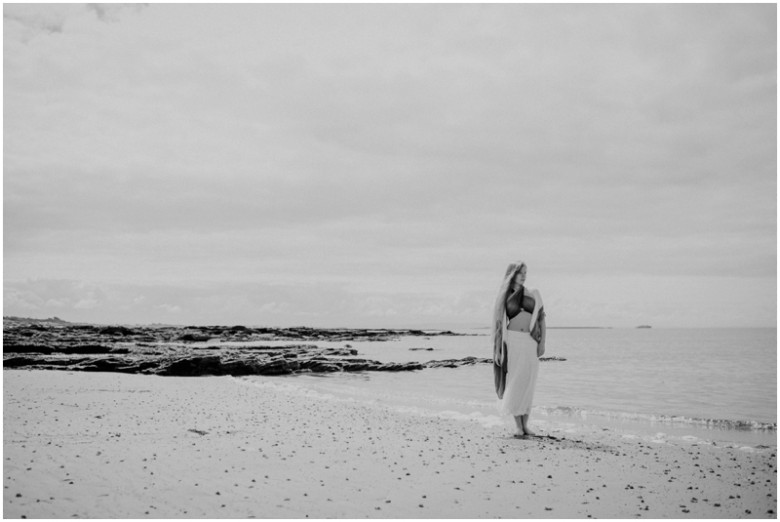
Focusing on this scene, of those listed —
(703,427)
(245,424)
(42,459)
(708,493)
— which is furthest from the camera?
(703,427)

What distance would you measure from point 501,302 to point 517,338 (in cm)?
66

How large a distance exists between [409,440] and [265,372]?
16364mm

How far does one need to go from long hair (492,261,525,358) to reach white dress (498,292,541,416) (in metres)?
0.13

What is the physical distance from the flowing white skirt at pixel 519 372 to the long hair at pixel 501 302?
150 mm

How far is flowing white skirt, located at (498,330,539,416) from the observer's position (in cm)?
948

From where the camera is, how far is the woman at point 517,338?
31.2ft

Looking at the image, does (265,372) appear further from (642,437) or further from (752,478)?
(752,478)

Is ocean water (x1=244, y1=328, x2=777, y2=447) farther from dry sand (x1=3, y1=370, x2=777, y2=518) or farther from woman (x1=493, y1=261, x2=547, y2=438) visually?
dry sand (x1=3, y1=370, x2=777, y2=518)

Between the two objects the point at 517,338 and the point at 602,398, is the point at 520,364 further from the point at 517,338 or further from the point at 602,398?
the point at 602,398

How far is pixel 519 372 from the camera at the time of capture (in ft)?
31.1

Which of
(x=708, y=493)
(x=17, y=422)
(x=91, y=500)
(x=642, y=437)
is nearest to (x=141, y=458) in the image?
(x=91, y=500)

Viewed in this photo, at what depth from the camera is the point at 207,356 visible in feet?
77.5

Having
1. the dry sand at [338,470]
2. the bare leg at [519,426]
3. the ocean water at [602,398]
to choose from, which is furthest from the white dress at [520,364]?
the ocean water at [602,398]

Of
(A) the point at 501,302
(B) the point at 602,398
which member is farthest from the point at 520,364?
(B) the point at 602,398
